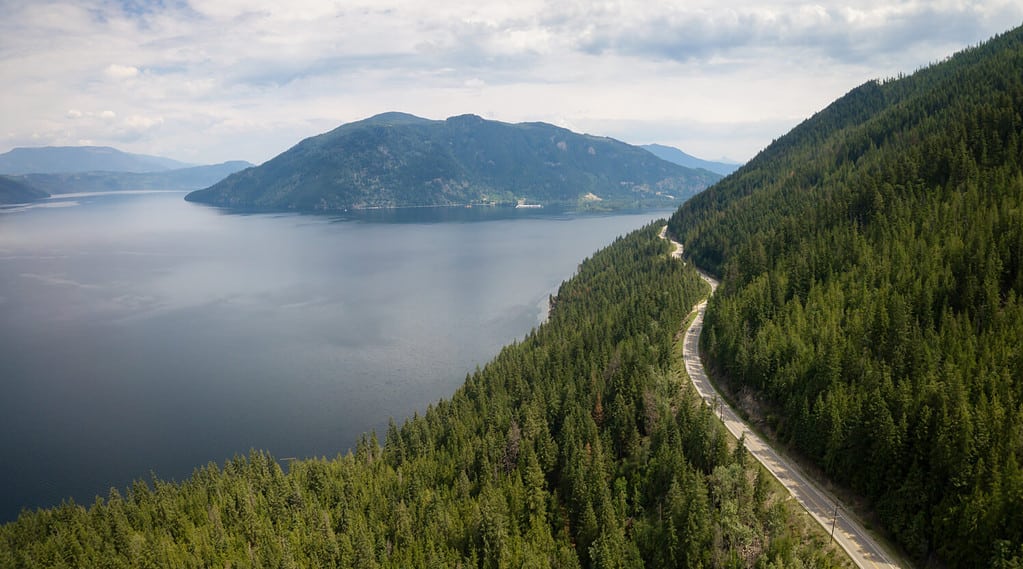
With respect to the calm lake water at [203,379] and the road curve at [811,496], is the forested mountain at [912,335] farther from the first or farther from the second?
the calm lake water at [203,379]

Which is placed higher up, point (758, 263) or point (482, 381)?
point (758, 263)

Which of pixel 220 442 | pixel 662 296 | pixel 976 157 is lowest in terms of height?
pixel 220 442

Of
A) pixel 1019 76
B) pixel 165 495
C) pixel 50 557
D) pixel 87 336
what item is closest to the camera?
pixel 50 557

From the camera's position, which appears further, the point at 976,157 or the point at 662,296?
the point at 662,296

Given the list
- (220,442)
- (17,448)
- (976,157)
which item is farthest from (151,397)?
(976,157)

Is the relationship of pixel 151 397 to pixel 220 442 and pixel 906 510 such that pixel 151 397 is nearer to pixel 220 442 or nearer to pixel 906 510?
pixel 220 442

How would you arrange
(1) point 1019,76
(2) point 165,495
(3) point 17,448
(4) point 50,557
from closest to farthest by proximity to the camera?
1. (4) point 50,557
2. (2) point 165,495
3. (3) point 17,448
4. (1) point 1019,76

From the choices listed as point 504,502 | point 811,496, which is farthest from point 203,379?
point 811,496
